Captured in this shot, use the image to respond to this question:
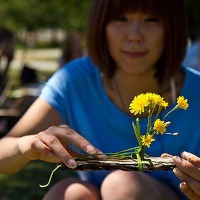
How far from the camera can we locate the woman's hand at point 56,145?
1.77m

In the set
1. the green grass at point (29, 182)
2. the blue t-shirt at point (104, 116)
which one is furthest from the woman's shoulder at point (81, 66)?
the green grass at point (29, 182)

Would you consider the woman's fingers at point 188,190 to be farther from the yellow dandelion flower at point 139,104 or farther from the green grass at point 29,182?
the green grass at point 29,182

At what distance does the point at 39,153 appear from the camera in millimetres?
1955

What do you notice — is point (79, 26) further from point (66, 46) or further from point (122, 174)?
point (122, 174)

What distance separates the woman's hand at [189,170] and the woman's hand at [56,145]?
272 millimetres

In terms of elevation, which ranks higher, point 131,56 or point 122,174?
point 131,56

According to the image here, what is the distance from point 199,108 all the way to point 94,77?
0.50m

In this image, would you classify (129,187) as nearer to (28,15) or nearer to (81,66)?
(81,66)

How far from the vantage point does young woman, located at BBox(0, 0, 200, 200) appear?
2.33 metres

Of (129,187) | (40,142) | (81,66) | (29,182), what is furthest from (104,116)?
(29,182)

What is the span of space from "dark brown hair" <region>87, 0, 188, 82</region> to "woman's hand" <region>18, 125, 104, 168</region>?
0.69 m

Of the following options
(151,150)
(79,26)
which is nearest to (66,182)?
(151,150)

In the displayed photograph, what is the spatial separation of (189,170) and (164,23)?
3.14 feet

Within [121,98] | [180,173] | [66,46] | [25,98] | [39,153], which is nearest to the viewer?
[180,173]
